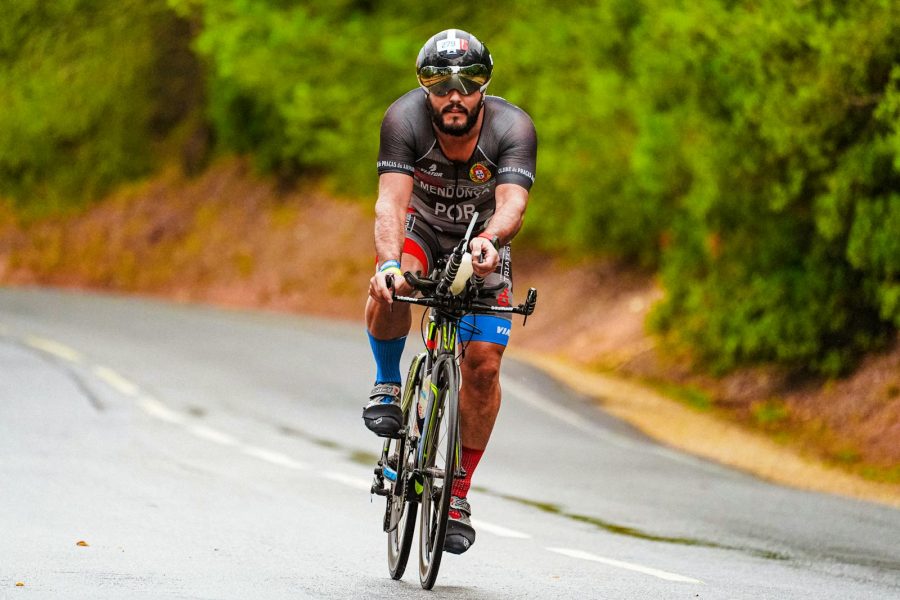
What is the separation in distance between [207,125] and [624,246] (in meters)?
19.9

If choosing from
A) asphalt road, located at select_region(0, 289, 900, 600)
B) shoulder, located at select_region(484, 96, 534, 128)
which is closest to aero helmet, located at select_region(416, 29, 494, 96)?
shoulder, located at select_region(484, 96, 534, 128)

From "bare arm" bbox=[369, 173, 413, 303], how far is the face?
291 mm

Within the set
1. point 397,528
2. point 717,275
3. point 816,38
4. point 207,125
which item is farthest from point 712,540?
point 207,125

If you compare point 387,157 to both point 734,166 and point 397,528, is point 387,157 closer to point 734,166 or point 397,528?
point 397,528

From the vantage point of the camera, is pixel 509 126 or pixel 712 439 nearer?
pixel 509 126

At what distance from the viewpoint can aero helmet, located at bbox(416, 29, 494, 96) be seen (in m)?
6.87

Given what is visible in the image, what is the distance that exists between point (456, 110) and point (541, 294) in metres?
22.0

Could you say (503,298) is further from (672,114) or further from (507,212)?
(672,114)

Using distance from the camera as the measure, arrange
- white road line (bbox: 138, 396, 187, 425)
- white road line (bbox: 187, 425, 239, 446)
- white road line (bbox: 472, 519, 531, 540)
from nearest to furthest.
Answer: white road line (bbox: 472, 519, 531, 540) → white road line (bbox: 187, 425, 239, 446) → white road line (bbox: 138, 396, 187, 425)

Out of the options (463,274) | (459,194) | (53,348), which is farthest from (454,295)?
(53,348)

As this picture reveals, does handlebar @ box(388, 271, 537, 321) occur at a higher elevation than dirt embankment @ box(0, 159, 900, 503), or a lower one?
lower

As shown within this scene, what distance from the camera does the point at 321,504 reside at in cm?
1030

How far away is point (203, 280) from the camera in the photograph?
37844 mm

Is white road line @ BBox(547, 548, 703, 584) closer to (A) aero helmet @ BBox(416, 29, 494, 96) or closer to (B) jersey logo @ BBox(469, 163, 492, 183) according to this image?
(B) jersey logo @ BBox(469, 163, 492, 183)
